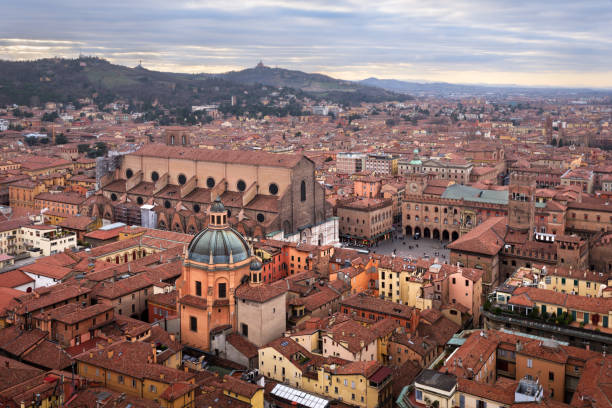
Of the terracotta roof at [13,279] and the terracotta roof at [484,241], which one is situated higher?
the terracotta roof at [484,241]

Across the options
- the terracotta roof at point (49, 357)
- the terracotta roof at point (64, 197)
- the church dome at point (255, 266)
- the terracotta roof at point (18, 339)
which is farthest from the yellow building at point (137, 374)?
the terracotta roof at point (64, 197)

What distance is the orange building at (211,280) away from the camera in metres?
36.7

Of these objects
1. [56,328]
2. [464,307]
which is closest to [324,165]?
[464,307]

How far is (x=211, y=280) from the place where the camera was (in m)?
36.8

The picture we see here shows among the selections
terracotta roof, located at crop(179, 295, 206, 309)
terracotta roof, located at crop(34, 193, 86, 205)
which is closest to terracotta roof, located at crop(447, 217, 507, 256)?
terracotta roof, located at crop(179, 295, 206, 309)

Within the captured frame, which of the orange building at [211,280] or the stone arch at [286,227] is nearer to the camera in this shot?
the orange building at [211,280]

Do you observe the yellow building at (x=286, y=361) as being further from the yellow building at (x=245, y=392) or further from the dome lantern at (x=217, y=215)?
the dome lantern at (x=217, y=215)

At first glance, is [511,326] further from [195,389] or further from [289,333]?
[195,389]

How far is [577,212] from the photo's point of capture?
6425 centimetres

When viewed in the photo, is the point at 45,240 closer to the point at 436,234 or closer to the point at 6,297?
the point at 6,297

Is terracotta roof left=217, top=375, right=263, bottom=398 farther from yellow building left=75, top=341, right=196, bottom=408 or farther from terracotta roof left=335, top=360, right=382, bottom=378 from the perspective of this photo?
terracotta roof left=335, top=360, right=382, bottom=378

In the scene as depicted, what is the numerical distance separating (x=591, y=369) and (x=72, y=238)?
43.9m

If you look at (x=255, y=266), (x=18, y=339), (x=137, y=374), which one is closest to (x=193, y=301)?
(x=255, y=266)

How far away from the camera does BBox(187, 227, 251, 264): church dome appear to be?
121 feet
